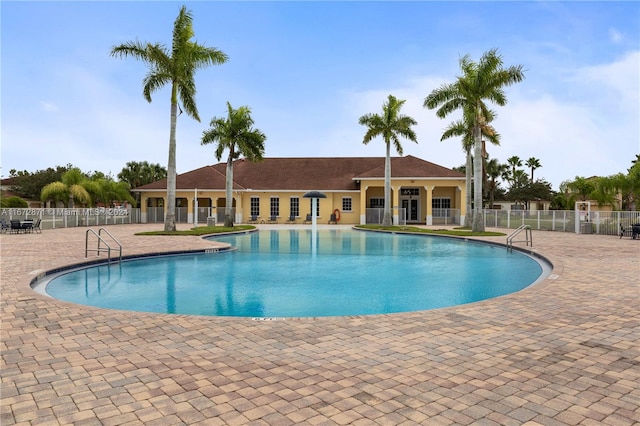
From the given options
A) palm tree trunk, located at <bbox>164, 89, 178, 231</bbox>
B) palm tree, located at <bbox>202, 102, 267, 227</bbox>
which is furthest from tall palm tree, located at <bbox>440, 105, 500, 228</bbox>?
palm tree trunk, located at <bbox>164, 89, 178, 231</bbox>

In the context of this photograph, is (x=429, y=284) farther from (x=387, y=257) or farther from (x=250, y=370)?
(x=250, y=370)

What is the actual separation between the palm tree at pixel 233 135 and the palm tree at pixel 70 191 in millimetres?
15456

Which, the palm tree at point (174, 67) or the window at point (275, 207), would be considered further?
the window at point (275, 207)

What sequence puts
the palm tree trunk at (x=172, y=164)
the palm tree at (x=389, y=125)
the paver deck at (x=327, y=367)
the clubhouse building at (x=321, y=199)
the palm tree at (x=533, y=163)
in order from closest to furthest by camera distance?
the paver deck at (x=327, y=367) → the palm tree trunk at (x=172, y=164) → the palm tree at (x=389, y=125) → the clubhouse building at (x=321, y=199) → the palm tree at (x=533, y=163)

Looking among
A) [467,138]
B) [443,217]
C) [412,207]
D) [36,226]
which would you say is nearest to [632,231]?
[467,138]

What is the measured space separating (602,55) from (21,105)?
74.5 feet

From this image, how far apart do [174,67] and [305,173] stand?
19615mm

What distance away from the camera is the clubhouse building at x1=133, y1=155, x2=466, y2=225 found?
3731 centimetres

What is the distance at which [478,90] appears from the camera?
24875 mm

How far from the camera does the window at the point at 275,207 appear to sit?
3950cm

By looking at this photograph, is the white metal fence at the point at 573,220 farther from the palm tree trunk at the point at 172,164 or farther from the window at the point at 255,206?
the palm tree trunk at the point at 172,164

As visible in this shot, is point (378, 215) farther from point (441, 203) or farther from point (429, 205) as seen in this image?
point (441, 203)

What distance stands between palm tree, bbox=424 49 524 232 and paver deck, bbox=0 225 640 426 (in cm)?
1931

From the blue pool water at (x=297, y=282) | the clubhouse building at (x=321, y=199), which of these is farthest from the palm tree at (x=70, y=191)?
the blue pool water at (x=297, y=282)
